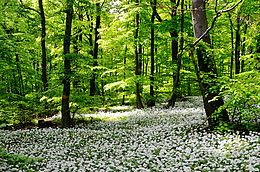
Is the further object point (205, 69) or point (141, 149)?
point (205, 69)

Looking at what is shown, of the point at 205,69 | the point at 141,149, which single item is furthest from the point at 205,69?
the point at 141,149

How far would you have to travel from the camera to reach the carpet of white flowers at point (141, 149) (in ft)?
23.0

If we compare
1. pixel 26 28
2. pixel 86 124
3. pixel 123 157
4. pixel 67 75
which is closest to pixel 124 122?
pixel 86 124

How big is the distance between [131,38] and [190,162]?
12.8 metres

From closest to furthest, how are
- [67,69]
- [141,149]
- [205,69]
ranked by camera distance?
[141,149] < [205,69] < [67,69]

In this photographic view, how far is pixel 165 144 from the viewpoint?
8.92m

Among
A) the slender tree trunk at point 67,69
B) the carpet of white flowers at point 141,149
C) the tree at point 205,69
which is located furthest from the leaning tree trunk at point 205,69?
the slender tree trunk at point 67,69

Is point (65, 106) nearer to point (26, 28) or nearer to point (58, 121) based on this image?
point (58, 121)

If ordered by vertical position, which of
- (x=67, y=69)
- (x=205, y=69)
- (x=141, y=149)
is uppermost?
(x=67, y=69)

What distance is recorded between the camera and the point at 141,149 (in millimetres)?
8766

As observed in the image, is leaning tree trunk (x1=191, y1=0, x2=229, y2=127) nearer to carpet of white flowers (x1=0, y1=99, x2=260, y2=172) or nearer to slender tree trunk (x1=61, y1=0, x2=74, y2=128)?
carpet of white flowers (x1=0, y1=99, x2=260, y2=172)

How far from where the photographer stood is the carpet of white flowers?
23.0 ft

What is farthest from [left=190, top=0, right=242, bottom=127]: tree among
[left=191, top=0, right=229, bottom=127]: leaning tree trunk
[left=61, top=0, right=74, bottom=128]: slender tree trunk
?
[left=61, top=0, right=74, bottom=128]: slender tree trunk

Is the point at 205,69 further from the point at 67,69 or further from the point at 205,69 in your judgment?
the point at 67,69
